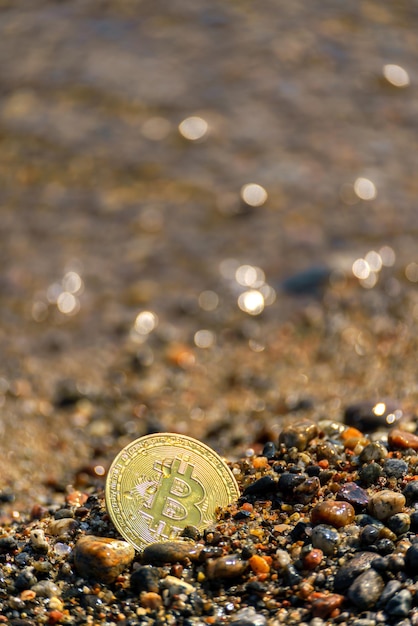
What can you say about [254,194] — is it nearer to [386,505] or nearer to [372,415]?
[372,415]

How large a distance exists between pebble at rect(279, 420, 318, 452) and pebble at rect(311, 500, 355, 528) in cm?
56

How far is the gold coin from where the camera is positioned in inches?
147

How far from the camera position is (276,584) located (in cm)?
345

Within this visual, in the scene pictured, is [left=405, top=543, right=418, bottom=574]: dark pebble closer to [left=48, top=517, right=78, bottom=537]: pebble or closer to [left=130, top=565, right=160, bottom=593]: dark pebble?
[left=130, top=565, right=160, bottom=593]: dark pebble

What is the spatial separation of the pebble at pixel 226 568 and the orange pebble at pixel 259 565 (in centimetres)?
3

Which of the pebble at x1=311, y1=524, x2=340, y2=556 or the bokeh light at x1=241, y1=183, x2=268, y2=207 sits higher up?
the pebble at x1=311, y1=524, x2=340, y2=556

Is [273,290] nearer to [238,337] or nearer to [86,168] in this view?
[238,337]

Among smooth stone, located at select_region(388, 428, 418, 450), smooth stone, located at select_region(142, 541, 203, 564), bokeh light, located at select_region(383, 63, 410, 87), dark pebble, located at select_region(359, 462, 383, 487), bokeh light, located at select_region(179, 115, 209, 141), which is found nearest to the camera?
smooth stone, located at select_region(142, 541, 203, 564)

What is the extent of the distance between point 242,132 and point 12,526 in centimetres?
507

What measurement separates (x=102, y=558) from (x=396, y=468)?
1391 millimetres

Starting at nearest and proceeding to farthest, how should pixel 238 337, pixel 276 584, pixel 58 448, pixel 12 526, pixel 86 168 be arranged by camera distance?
pixel 276 584 → pixel 12 526 → pixel 58 448 → pixel 238 337 → pixel 86 168

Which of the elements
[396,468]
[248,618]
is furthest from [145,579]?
[396,468]

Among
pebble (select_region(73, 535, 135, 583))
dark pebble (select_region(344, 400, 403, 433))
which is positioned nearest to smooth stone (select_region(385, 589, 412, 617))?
pebble (select_region(73, 535, 135, 583))

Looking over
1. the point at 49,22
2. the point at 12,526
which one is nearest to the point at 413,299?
the point at 12,526
